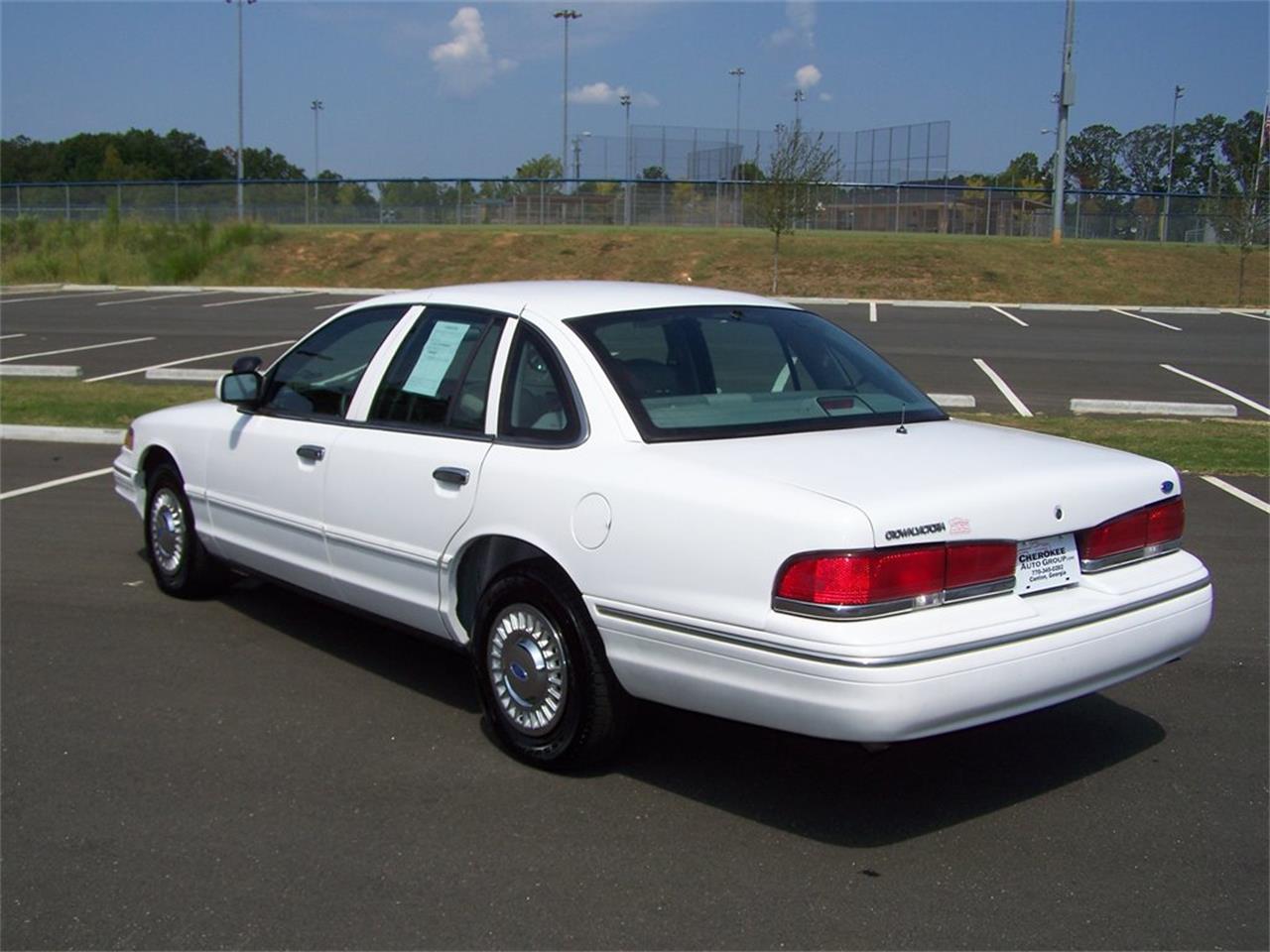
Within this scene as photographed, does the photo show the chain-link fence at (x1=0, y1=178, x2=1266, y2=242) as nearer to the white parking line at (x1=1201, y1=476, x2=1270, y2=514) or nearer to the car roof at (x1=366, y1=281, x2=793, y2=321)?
the white parking line at (x1=1201, y1=476, x2=1270, y2=514)

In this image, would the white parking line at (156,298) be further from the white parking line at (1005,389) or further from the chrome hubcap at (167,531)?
the chrome hubcap at (167,531)

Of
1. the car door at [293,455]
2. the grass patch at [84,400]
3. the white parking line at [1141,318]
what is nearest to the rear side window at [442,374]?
the car door at [293,455]

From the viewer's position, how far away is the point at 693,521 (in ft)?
13.5

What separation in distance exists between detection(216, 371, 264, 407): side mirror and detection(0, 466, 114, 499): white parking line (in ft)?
13.4

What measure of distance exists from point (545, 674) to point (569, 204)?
4891cm

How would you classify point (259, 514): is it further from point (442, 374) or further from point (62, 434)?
point (62, 434)

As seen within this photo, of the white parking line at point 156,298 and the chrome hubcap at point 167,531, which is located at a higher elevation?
the white parking line at point 156,298

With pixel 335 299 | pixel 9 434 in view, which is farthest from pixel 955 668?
pixel 335 299

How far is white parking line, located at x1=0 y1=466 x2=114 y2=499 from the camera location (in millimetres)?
9663

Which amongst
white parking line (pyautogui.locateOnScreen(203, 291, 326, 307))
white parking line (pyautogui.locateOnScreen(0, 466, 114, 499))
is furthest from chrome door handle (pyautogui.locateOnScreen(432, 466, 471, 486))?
white parking line (pyautogui.locateOnScreen(203, 291, 326, 307))

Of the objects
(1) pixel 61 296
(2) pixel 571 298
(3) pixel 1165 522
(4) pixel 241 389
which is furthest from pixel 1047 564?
(1) pixel 61 296

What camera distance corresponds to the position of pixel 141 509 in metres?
7.15

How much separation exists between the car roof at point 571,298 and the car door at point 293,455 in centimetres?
26

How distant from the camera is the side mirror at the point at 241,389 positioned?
20.3ft
